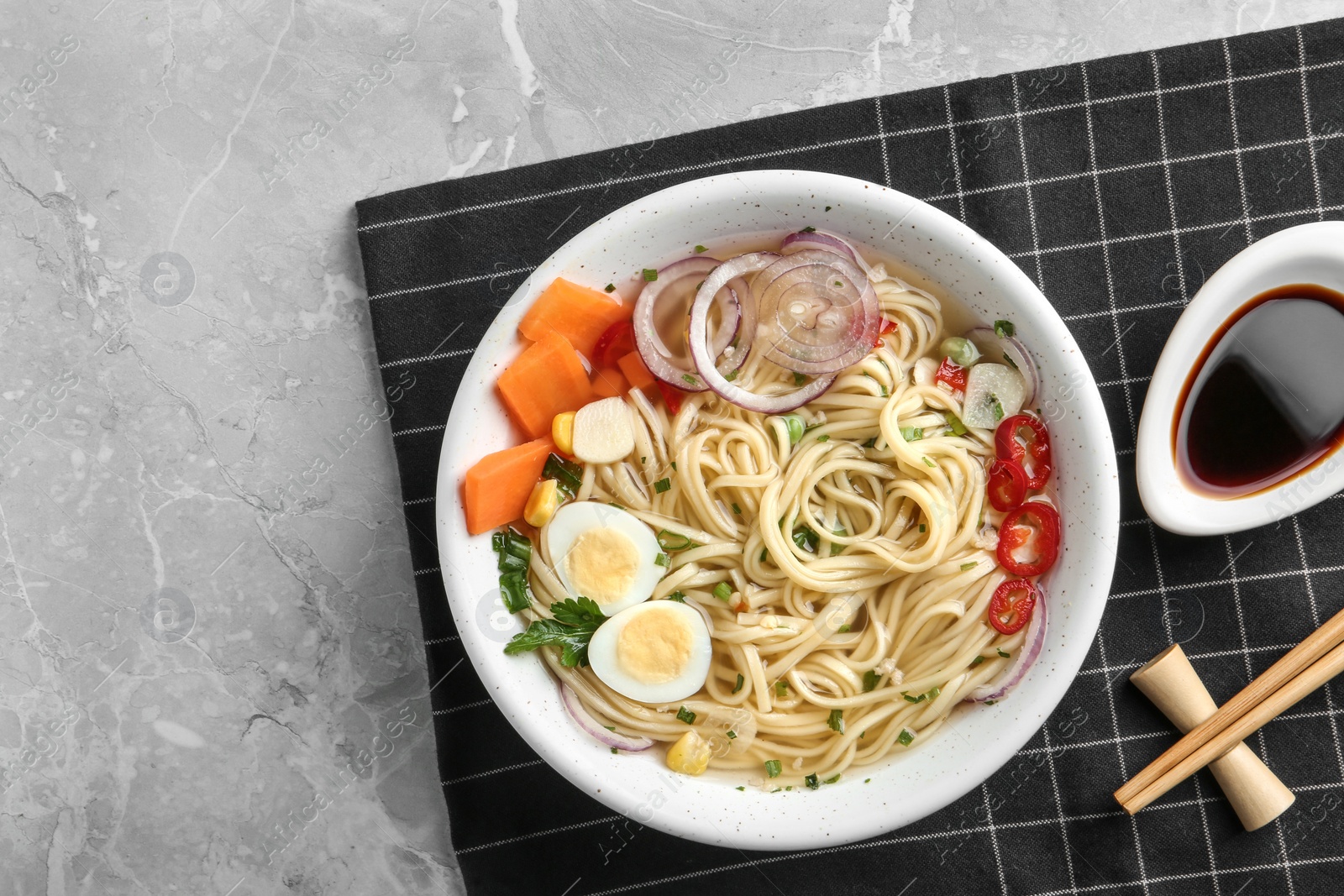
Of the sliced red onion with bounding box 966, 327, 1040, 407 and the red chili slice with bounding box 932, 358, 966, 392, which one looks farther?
the red chili slice with bounding box 932, 358, 966, 392

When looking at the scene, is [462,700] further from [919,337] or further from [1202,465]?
[1202,465]

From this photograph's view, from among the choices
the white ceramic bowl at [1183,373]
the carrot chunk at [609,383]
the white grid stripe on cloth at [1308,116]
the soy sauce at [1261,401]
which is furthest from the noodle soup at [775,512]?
the white grid stripe on cloth at [1308,116]

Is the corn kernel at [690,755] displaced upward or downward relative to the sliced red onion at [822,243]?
downward

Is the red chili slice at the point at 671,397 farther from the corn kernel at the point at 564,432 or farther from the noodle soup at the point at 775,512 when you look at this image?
the corn kernel at the point at 564,432

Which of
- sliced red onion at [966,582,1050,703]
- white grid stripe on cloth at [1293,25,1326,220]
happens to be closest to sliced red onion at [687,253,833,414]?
sliced red onion at [966,582,1050,703]

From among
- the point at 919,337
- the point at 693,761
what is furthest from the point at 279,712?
the point at 919,337

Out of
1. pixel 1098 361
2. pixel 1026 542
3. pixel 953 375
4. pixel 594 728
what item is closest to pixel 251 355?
pixel 594 728

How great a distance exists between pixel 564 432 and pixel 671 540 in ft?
1.47

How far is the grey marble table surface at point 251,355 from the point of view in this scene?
9.86 feet

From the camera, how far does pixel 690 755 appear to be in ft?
8.21

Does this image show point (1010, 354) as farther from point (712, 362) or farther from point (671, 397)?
point (671, 397)

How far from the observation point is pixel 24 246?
10.2 ft

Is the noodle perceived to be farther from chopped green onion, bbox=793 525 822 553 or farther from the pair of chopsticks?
the pair of chopsticks

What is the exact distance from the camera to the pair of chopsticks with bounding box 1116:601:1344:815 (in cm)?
277
